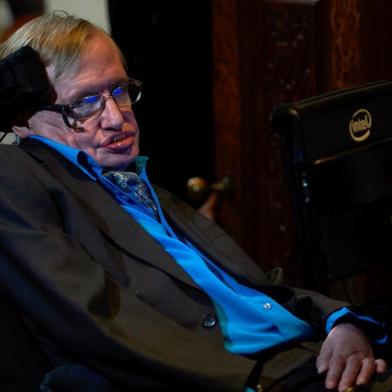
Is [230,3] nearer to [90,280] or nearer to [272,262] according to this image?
[272,262]

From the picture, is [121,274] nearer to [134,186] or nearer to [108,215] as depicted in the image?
[108,215]

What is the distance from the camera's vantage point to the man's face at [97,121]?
237cm

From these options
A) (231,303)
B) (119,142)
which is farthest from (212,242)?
(119,142)

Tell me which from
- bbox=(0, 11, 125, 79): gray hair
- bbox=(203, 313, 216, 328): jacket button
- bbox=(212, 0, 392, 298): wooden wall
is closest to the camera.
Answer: bbox=(203, 313, 216, 328): jacket button

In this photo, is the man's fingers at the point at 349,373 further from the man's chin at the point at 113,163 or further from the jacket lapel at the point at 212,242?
the man's chin at the point at 113,163

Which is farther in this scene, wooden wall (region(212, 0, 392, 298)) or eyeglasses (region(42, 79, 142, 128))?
wooden wall (region(212, 0, 392, 298))

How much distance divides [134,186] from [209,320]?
357 mm

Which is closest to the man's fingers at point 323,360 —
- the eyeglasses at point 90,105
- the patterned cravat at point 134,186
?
the patterned cravat at point 134,186

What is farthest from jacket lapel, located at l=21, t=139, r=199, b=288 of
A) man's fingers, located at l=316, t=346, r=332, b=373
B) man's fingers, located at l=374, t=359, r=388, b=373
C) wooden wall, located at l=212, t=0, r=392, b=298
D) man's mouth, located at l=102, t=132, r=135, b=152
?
wooden wall, located at l=212, t=0, r=392, b=298

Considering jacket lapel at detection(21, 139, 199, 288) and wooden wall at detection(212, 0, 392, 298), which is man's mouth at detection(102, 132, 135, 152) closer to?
jacket lapel at detection(21, 139, 199, 288)

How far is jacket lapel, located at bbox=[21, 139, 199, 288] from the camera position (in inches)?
88.5

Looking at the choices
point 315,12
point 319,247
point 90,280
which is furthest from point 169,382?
point 315,12

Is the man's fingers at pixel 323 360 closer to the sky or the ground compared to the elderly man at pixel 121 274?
closer to the ground

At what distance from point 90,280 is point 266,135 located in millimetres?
1468
